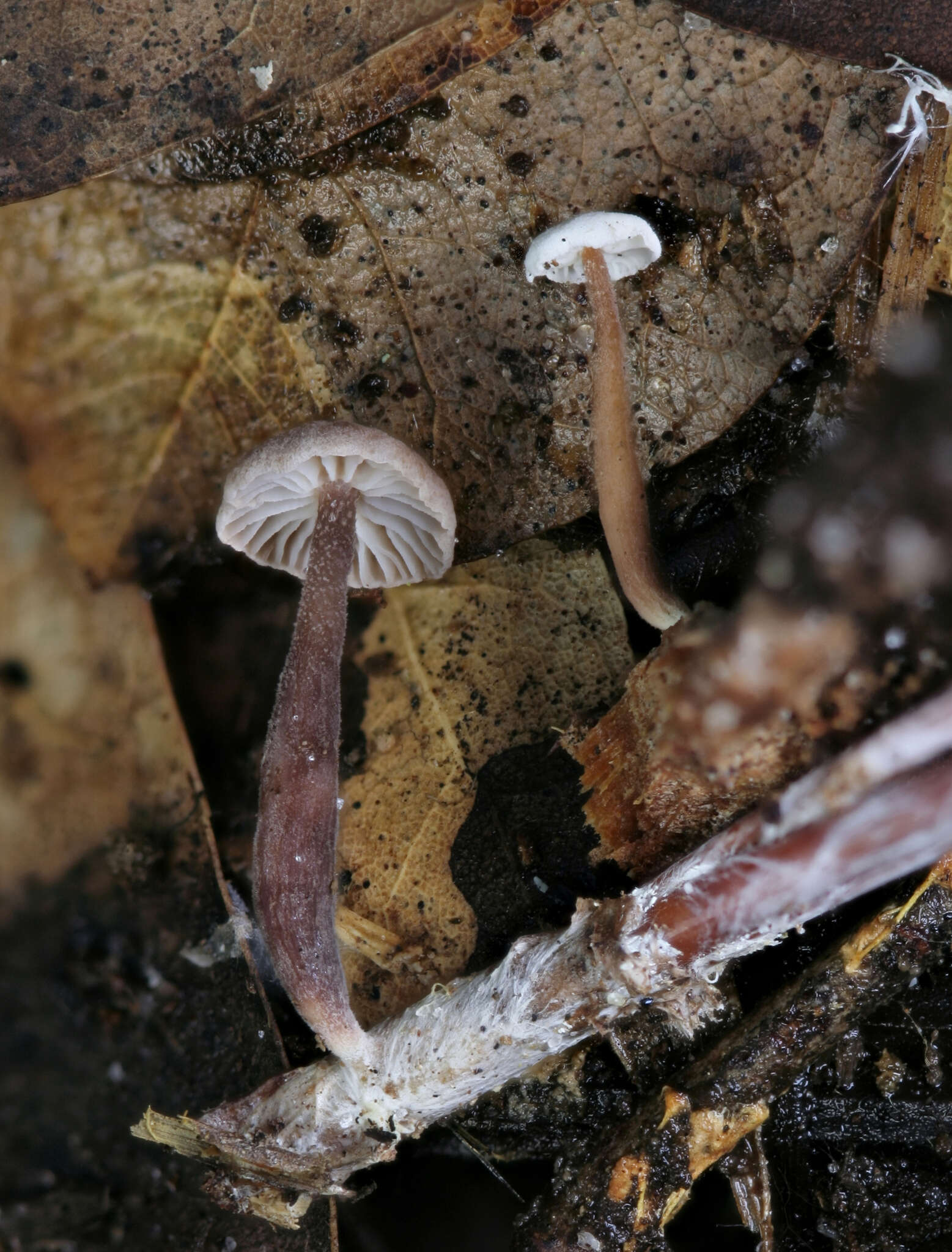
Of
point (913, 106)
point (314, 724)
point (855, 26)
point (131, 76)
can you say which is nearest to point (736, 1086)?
point (314, 724)

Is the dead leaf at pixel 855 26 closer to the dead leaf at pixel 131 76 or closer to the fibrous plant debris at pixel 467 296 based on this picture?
the fibrous plant debris at pixel 467 296

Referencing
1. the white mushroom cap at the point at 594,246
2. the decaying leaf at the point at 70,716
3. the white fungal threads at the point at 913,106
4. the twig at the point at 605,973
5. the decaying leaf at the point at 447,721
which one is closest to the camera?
the twig at the point at 605,973

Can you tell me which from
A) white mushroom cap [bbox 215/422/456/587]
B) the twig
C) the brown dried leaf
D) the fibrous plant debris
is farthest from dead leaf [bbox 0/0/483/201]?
the twig

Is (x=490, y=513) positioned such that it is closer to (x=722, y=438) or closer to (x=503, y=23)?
(x=722, y=438)

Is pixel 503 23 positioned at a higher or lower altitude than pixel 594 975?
higher

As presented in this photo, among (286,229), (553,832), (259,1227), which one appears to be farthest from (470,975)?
(286,229)

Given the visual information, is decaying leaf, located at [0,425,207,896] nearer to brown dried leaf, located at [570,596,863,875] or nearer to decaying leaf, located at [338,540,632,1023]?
decaying leaf, located at [338,540,632,1023]

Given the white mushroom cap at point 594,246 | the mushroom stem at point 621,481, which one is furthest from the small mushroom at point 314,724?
the white mushroom cap at point 594,246
